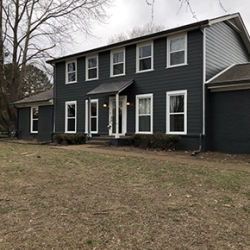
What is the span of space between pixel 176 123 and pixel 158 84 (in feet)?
6.97

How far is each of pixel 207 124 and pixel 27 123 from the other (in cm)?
1274

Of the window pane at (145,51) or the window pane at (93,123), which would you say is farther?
the window pane at (93,123)

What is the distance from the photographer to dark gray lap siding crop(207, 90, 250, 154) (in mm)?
9523

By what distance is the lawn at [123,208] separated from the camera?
8.91 feet

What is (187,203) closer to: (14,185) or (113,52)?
(14,185)

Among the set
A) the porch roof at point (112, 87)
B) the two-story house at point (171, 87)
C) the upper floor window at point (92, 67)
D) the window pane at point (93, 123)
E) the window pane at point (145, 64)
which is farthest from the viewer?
the upper floor window at point (92, 67)

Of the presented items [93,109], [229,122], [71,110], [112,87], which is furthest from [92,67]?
[229,122]

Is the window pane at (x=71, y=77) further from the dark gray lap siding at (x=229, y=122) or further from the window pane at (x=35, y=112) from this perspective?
the dark gray lap siding at (x=229, y=122)

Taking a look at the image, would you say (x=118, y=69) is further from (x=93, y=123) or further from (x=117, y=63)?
(x=93, y=123)

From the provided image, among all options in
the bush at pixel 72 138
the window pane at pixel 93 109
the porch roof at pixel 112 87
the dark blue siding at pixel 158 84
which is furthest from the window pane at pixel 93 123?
the porch roof at pixel 112 87

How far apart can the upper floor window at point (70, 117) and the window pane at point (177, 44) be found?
271 inches

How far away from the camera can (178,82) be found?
10859 mm

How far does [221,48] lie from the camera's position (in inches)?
461

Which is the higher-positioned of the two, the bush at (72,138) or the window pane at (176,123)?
the window pane at (176,123)
